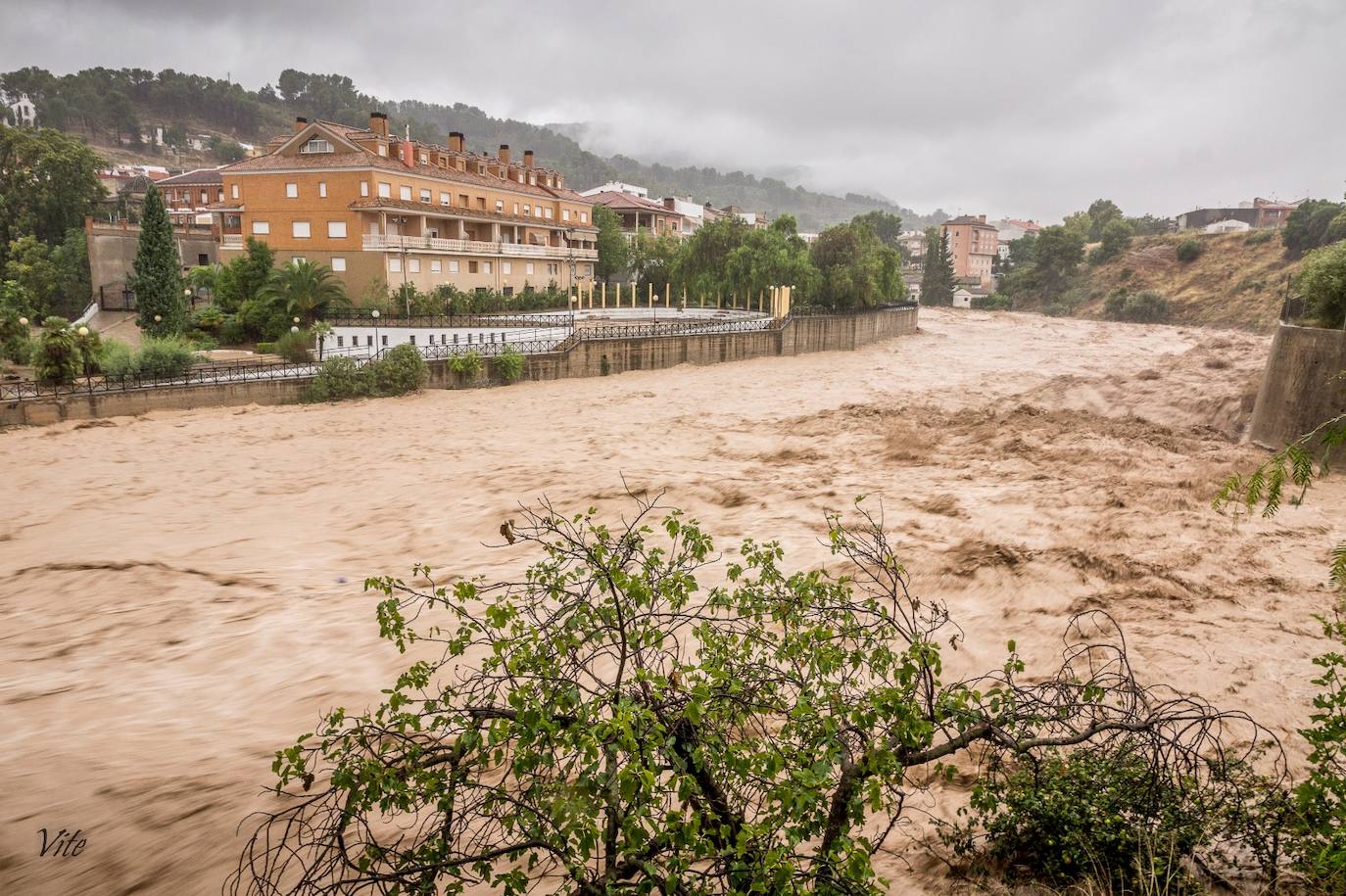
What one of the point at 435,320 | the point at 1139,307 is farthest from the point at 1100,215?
the point at 435,320

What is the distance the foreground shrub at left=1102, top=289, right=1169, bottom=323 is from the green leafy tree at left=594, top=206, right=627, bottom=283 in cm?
4845

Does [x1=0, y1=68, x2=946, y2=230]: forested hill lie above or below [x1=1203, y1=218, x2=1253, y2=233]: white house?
above

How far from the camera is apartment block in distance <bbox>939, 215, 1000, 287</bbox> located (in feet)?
390

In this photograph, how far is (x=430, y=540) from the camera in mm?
15312

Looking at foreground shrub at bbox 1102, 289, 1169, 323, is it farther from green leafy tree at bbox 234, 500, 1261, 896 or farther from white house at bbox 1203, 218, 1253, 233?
green leafy tree at bbox 234, 500, 1261, 896

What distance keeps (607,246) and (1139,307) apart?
50.1 metres

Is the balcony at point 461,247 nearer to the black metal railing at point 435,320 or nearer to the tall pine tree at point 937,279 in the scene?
the black metal railing at point 435,320

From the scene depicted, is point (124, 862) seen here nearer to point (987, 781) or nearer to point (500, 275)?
point (987, 781)

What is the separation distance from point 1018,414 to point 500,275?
1249 inches

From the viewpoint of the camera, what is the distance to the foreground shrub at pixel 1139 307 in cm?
7340

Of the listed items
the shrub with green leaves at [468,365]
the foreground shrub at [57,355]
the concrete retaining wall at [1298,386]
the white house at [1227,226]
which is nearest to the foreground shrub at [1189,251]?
the white house at [1227,226]

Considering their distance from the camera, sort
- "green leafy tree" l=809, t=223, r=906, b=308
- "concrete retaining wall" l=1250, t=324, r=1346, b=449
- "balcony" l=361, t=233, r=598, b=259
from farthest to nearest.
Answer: "green leafy tree" l=809, t=223, r=906, b=308, "balcony" l=361, t=233, r=598, b=259, "concrete retaining wall" l=1250, t=324, r=1346, b=449

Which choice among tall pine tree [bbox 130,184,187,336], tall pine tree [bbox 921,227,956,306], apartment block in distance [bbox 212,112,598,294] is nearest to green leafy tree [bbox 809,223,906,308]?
apartment block in distance [bbox 212,112,598,294]

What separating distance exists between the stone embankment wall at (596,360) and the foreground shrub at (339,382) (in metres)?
0.49
